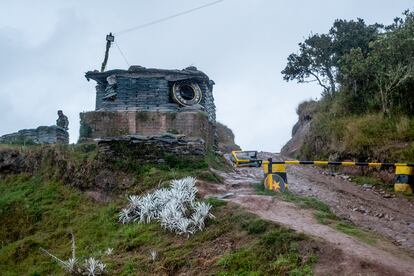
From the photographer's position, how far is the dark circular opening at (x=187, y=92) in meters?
21.1

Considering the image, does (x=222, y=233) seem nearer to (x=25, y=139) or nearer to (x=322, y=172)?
(x=322, y=172)

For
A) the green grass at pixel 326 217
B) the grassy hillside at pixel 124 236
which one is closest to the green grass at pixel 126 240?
the grassy hillside at pixel 124 236

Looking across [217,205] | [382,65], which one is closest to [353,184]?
[382,65]

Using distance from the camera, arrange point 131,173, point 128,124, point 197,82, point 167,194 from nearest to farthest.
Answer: point 167,194
point 131,173
point 128,124
point 197,82

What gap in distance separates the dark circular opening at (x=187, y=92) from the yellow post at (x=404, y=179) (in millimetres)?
11401

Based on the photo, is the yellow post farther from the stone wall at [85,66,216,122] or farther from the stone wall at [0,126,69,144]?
the stone wall at [0,126,69,144]

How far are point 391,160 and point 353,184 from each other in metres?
1.29

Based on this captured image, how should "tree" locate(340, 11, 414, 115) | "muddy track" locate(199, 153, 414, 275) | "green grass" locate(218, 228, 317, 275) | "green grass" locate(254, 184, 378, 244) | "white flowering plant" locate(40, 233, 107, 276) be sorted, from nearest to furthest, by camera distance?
"muddy track" locate(199, 153, 414, 275) < "green grass" locate(218, 228, 317, 275) < "green grass" locate(254, 184, 378, 244) < "white flowering plant" locate(40, 233, 107, 276) < "tree" locate(340, 11, 414, 115)

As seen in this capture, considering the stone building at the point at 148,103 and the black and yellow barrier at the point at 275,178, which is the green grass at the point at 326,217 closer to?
the black and yellow barrier at the point at 275,178

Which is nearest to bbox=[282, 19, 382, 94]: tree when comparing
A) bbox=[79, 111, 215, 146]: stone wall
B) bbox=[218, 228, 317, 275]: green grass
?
bbox=[79, 111, 215, 146]: stone wall

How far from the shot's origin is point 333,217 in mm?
8484

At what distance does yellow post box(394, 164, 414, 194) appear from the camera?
37.9 ft

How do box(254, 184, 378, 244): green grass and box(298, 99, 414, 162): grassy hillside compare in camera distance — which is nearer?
box(254, 184, 378, 244): green grass

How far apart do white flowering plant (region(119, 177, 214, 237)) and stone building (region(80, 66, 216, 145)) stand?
7.37m
